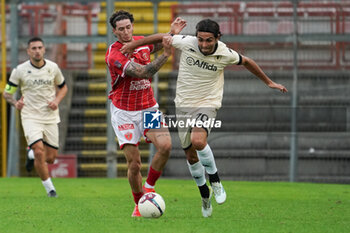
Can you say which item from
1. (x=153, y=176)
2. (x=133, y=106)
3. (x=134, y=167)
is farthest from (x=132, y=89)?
(x=153, y=176)

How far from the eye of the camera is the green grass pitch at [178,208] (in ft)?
24.4

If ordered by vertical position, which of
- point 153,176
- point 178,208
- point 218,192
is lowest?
point 178,208

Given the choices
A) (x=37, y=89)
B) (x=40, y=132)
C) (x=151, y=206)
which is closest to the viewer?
(x=151, y=206)

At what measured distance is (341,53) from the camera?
46.1 ft

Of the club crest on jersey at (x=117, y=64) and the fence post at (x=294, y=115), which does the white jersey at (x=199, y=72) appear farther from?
the fence post at (x=294, y=115)

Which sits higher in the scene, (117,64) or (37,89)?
(117,64)

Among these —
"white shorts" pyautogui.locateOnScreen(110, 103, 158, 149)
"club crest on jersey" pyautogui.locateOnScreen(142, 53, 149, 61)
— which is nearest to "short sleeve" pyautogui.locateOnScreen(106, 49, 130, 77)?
"club crest on jersey" pyautogui.locateOnScreen(142, 53, 149, 61)

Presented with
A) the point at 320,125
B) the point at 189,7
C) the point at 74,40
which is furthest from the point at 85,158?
the point at 320,125

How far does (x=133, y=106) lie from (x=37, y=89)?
3601 millimetres

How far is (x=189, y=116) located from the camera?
8273 mm

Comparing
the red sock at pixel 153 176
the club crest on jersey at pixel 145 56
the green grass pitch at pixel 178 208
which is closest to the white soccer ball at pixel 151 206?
the green grass pitch at pixel 178 208

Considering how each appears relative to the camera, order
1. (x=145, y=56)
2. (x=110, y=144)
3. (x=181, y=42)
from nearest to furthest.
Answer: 1. (x=181, y=42)
2. (x=145, y=56)
3. (x=110, y=144)

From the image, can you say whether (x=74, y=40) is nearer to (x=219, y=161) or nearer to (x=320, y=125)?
(x=219, y=161)

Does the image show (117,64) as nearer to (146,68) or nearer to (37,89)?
(146,68)
